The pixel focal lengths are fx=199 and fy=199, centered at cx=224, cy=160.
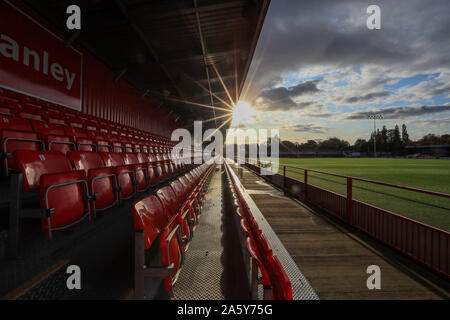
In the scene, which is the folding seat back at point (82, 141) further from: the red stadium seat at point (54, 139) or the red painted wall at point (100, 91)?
the red painted wall at point (100, 91)

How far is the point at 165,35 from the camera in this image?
244 inches

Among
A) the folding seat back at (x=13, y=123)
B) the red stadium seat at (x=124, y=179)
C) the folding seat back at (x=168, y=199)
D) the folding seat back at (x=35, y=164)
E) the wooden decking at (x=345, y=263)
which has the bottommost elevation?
the wooden decking at (x=345, y=263)

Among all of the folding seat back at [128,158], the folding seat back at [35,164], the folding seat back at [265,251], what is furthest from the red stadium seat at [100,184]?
the folding seat back at [265,251]

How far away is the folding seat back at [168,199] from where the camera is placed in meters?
1.81

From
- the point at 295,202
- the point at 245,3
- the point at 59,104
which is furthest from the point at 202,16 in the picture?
the point at 295,202

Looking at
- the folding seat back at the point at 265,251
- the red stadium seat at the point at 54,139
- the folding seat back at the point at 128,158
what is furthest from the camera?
the folding seat back at the point at 128,158

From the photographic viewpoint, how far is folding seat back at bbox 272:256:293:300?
0.82 m

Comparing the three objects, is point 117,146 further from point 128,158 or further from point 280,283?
point 280,283

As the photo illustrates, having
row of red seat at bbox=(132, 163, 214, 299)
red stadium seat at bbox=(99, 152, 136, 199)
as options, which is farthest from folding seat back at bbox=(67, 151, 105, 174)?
row of red seat at bbox=(132, 163, 214, 299)

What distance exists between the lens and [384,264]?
2.10 metres

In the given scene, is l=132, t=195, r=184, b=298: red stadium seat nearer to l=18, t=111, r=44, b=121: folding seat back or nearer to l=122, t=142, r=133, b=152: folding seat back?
l=18, t=111, r=44, b=121: folding seat back

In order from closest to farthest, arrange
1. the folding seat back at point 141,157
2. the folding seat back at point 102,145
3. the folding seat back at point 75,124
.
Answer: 1. the folding seat back at point 102,145
2. the folding seat back at point 141,157
3. the folding seat back at point 75,124

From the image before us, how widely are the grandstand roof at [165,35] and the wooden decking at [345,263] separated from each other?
5.37 meters

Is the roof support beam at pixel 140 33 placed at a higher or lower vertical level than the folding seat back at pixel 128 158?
higher
